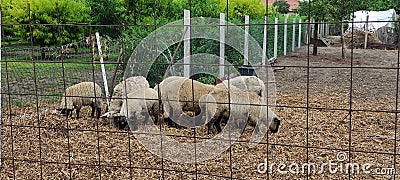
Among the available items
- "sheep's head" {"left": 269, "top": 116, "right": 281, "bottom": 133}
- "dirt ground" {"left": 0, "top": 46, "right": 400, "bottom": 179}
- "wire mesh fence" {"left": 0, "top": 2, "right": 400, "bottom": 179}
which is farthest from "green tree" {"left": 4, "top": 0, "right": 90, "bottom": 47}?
"sheep's head" {"left": 269, "top": 116, "right": 281, "bottom": 133}

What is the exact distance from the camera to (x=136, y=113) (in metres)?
7.90

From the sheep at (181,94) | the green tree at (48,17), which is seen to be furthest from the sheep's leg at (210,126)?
the green tree at (48,17)

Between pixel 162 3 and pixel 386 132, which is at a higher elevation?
pixel 162 3

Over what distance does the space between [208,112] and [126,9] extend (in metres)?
8.91

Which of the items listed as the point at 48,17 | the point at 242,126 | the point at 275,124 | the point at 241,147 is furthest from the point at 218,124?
the point at 48,17

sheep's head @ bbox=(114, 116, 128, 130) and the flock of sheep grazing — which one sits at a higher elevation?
the flock of sheep grazing

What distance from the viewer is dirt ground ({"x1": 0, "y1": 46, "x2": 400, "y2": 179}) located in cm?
520

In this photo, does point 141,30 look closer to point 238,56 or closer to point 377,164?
point 238,56

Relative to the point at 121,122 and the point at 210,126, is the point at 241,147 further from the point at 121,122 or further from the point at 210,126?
the point at 121,122

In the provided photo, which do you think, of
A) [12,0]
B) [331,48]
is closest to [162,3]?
[12,0]

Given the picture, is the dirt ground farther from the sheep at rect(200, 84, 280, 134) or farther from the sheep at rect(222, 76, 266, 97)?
the sheep at rect(222, 76, 266, 97)

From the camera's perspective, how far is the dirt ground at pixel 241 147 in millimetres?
5195

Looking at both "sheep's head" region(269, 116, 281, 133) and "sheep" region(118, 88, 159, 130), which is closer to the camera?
"sheep's head" region(269, 116, 281, 133)

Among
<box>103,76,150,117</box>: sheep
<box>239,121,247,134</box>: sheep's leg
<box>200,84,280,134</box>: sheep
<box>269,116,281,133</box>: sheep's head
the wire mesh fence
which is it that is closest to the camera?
the wire mesh fence
